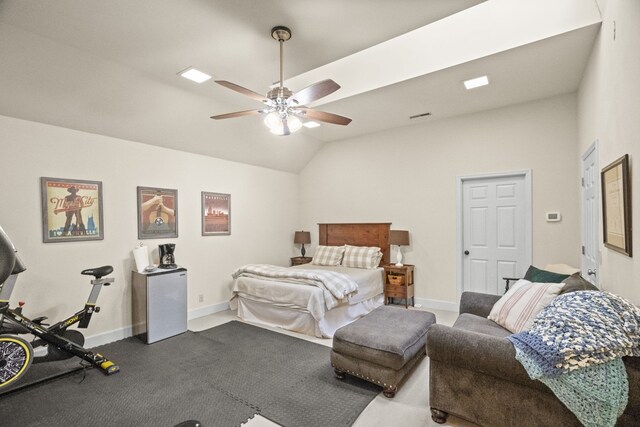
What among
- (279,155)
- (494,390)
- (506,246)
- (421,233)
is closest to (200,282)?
(279,155)

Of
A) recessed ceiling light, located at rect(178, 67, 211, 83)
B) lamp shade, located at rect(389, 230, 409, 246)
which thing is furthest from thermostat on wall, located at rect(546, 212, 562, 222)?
recessed ceiling light, located at rect(178, 67, 211, 83)

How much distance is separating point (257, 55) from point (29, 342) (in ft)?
10.7

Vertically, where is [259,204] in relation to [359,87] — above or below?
below

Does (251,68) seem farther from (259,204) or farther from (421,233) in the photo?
(421,233)

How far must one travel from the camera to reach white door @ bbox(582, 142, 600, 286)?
→ 2822 mm

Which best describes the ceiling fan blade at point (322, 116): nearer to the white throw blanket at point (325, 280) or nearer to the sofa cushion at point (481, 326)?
the white throw blanket at point (325, 280)

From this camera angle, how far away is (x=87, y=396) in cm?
252

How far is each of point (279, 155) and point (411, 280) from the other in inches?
127

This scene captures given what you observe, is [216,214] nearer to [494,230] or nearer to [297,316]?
[297,316]

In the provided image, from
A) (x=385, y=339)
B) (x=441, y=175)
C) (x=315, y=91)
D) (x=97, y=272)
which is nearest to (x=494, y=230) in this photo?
(x=441, y=175)

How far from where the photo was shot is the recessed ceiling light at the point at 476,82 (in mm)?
3415

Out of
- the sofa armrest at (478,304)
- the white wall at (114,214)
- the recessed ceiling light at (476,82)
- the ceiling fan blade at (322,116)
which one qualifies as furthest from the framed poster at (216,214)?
the recessed ceiling light at (476,82)

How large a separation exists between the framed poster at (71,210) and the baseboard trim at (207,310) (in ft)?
5.47

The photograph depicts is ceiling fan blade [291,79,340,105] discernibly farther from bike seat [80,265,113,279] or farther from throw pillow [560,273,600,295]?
bike seat [80,265,113,279]
